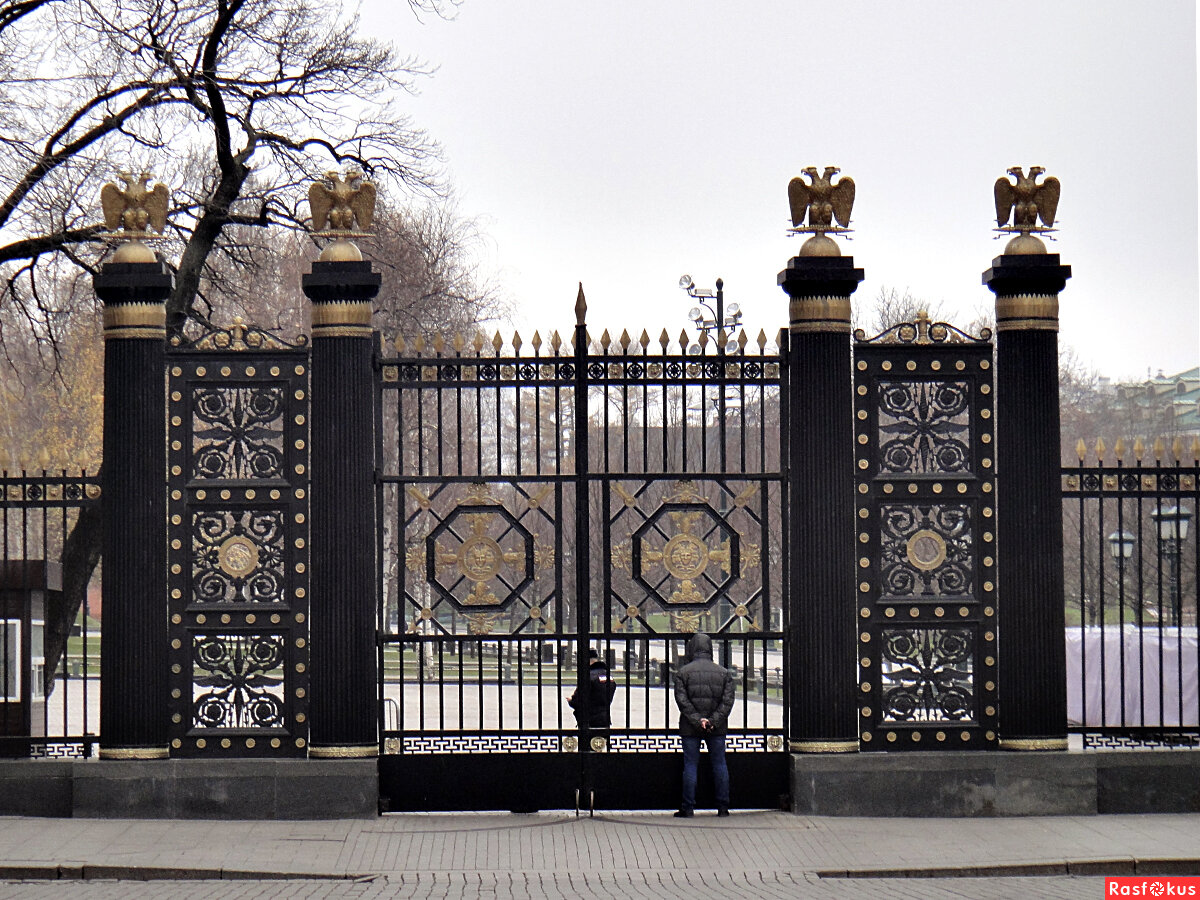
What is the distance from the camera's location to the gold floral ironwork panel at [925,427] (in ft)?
45.2

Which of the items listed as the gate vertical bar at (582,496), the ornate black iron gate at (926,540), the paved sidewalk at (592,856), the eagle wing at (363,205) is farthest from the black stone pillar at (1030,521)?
the eagle wing at (363,205)

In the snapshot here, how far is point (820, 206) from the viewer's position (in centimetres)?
1373

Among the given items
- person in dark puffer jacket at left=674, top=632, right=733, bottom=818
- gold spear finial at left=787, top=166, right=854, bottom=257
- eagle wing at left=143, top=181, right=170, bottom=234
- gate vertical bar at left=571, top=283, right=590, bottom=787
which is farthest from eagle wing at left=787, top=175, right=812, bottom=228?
eagle wing at left=143, top=181, right=170, bottom=234

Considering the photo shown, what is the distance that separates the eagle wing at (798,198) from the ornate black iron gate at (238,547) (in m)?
4.28

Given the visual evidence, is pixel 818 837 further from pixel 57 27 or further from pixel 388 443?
pixel 388 443

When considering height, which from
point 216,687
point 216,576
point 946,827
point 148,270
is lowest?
point 946,827

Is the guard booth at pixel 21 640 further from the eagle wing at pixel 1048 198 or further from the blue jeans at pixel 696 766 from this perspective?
the eagle wing at pixel 1048 198

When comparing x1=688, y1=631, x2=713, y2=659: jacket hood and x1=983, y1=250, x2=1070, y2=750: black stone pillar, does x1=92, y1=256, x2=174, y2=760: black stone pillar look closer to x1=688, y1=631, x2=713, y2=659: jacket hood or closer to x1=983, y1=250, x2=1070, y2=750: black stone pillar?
x1=688, y1=631, x2=713, y2=659: jacket hood

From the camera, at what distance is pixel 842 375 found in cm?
1356

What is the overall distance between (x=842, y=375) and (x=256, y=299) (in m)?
21.4

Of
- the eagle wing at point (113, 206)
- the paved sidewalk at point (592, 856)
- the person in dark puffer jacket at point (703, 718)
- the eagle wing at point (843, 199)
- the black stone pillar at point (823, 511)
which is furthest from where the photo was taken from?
the eagle wing at point (113, 206)

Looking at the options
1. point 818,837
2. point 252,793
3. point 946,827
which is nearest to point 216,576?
point 252,793

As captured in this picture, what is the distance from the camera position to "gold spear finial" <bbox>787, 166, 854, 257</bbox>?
13.6 m

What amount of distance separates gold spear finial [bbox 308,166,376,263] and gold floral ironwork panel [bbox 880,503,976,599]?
5.00m
